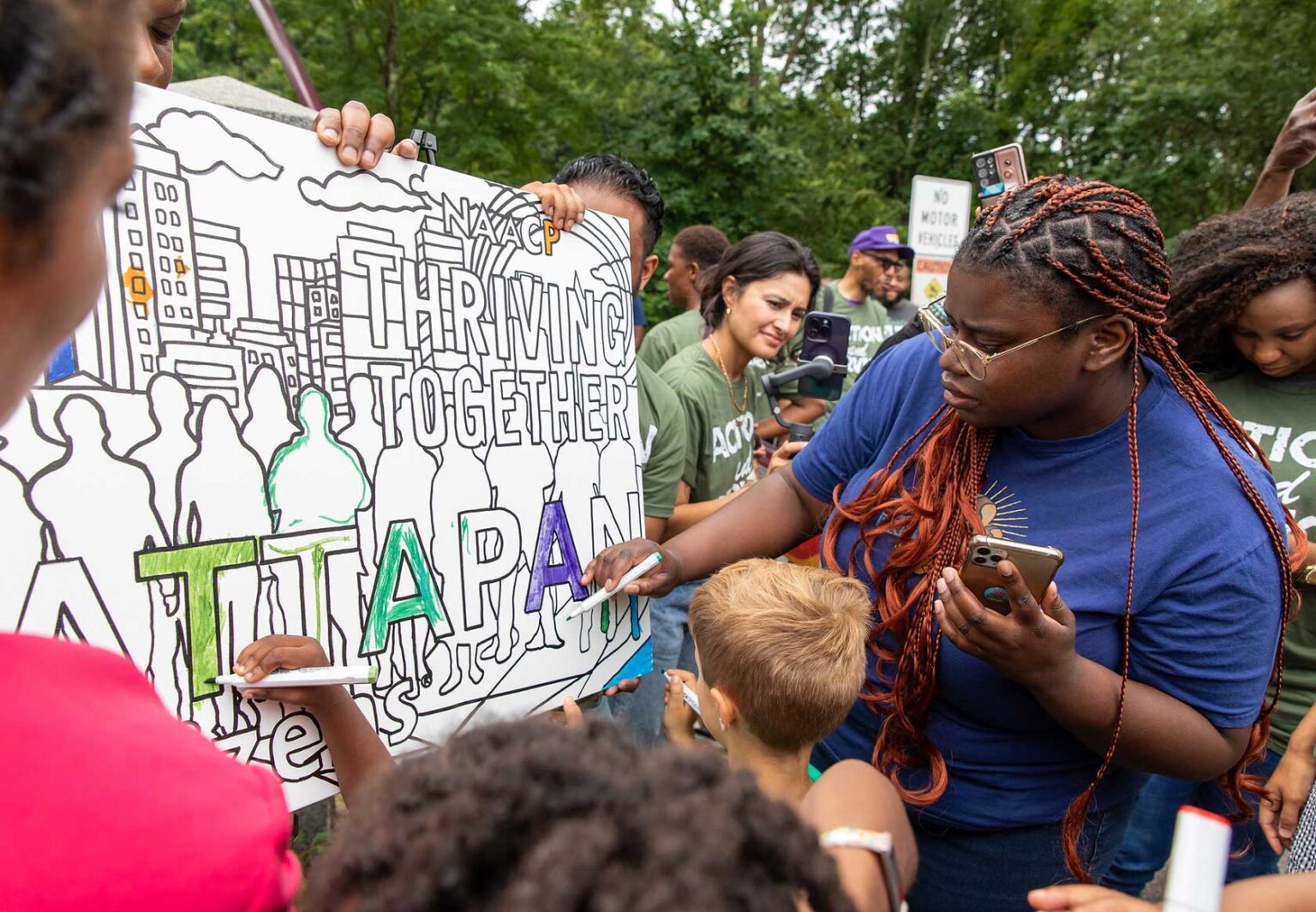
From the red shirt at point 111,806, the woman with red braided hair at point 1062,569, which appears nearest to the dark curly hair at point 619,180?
the woman with red braided hair at point 1062,569

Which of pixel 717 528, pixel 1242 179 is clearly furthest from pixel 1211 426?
pixel 1242 179

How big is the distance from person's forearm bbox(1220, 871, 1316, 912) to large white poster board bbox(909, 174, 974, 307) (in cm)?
580

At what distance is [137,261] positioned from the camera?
135cm

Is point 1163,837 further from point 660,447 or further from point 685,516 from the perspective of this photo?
point 660,447

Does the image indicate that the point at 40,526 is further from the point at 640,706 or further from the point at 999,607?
the point at 640,706

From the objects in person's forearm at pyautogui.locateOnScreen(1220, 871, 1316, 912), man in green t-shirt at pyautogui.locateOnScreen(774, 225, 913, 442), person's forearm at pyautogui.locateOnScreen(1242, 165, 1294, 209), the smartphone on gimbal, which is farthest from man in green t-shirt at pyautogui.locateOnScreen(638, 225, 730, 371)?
person's forearm at pyautogui.locateOnScreen(1220, 871, 1316, 912)

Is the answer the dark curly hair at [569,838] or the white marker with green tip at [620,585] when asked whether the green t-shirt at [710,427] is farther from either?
the dark curly hair at [569,838]

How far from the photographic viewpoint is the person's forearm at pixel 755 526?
82.1 inches

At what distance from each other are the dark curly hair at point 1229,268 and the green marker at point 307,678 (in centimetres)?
229

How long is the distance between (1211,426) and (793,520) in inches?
35.5

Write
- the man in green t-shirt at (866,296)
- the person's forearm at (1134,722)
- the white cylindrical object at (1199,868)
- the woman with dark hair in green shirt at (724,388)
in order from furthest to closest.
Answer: the man in green t-shirt at (866,296)
the woman with dark hair in green shirt at (724,388)
the person's forearm at (1134,722)
the white cylindrical object at (1199,868)

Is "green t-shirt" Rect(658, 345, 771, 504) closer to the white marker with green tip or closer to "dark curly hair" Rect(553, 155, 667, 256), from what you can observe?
"dark curly hair" Rect(553, 155, 667, 256)

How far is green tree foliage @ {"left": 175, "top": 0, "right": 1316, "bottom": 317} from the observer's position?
11.5 m

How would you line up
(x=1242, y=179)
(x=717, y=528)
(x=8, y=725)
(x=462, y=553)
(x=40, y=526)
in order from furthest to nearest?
(x=1242, y=179), (x=717, y=528), (x=462, y=553), (x=40, y=526), (x=8, y=725)
